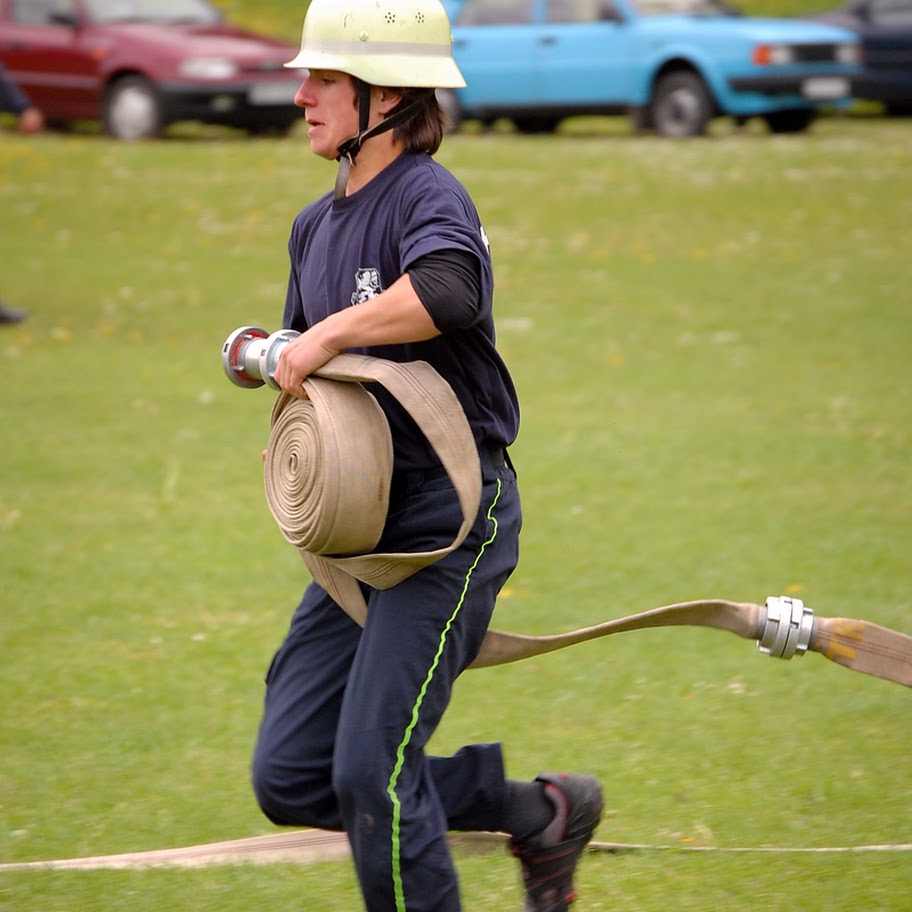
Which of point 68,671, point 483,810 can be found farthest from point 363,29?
point 68,671

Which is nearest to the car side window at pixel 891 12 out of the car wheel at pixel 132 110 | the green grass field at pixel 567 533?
the green grass field at pixel 567 533

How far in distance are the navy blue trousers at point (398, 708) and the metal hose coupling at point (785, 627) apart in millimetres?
596

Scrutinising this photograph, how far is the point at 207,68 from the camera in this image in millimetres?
18469

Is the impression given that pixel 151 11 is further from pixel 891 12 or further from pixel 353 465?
pixel 353 465

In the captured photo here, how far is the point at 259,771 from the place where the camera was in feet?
11.4

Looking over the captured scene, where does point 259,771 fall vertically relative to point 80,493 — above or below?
above

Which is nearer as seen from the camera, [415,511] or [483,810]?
[415,511]

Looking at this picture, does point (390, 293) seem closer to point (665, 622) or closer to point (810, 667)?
point (665, 622)

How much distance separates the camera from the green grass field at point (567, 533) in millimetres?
4535

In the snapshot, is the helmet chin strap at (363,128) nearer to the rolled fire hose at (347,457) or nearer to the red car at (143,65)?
→ the rolled fire hose at (347,457)

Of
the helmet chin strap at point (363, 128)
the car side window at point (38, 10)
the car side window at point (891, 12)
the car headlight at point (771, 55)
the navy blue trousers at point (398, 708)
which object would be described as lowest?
the navy blue trousers at point (398, 708)

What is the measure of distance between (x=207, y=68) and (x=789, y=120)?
7.07 m

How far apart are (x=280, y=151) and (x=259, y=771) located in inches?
627

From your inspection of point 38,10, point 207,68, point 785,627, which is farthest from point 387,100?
point 38,10
